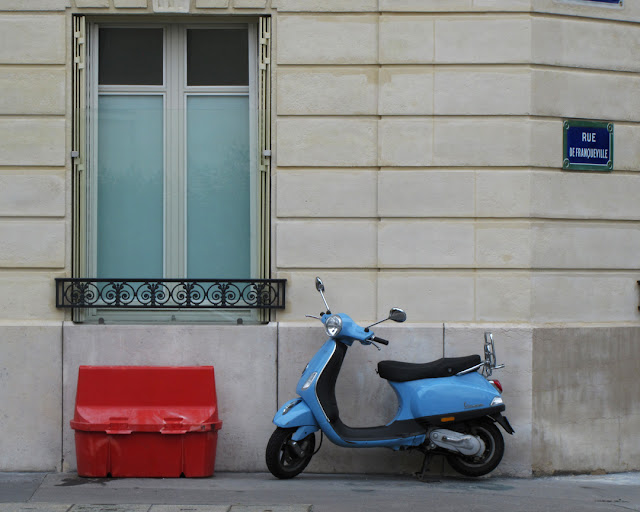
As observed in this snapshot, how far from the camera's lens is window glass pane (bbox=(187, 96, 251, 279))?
27.1 feet

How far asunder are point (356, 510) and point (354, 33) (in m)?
3.83

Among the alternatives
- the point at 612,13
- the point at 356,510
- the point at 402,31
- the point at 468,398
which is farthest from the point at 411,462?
the point at 612,13

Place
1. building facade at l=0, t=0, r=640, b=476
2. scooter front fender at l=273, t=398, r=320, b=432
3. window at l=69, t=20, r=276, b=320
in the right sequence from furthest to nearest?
1. window at l=69, t=20, r=276, b=320
2. building facade at l=0, t=0, r=640, b=476
3. scooter front fender at l=273, t=398, r=320, b=432

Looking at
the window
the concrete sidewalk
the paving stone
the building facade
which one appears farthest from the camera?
the window

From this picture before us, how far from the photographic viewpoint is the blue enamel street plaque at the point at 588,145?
Result: 26.4 ft

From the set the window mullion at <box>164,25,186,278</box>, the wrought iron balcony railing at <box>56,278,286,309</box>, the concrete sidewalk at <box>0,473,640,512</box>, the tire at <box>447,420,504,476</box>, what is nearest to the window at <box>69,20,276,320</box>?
the window mullion at <box>164,25,186,278</box>

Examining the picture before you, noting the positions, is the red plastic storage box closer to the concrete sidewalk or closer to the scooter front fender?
the concrete sidewalk

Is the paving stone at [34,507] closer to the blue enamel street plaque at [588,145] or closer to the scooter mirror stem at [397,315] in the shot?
the scooter mirror stem at [397,315]

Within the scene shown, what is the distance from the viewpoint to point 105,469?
747cm

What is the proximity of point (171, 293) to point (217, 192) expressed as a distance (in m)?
0.96

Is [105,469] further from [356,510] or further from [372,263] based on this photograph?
[372,263]

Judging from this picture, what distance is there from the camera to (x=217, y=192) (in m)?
8.28

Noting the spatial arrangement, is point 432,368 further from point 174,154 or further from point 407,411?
point 174,154

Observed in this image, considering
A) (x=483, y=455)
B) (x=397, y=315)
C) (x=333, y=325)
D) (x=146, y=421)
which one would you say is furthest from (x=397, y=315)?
(x=146, y=421)
